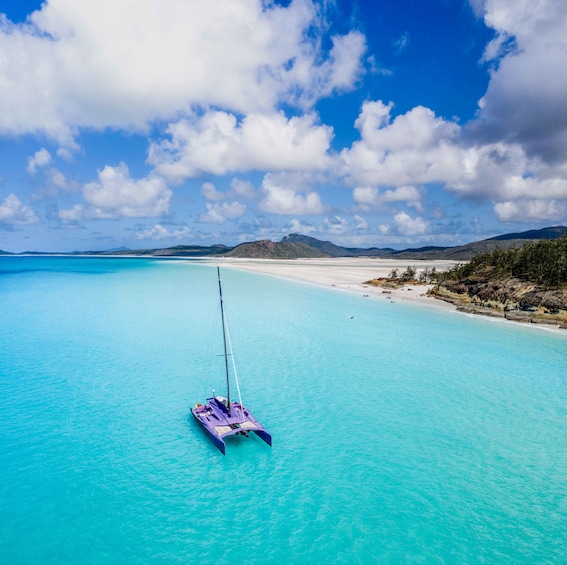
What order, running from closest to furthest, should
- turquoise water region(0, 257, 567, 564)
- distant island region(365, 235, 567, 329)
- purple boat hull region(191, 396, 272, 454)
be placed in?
turquoise water region(0, 257, 567, 564)
purple boat hull region(191, 396, 272, 454)
distant island region(365, 235, 567, 329)

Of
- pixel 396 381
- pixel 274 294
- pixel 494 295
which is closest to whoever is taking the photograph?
pixel 396 381

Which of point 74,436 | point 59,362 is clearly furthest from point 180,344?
point 74,436

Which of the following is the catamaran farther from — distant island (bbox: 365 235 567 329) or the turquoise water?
distant island (bbox: 365 235 567 329)

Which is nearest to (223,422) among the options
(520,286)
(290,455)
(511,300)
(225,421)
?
(225,421)

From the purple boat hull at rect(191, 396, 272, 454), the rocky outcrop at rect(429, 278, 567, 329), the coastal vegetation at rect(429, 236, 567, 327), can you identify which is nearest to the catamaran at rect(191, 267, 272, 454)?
the purple boat hull at rect(191, 396, 272, 454)

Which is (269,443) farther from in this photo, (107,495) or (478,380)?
(478,380)

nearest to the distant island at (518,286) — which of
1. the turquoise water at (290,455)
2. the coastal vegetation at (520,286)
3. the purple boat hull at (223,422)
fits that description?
the coastal vegetation at (520,286)

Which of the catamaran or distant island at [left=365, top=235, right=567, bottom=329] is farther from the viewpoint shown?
distant island at [left=365, top=235, right=567, bottom=329]

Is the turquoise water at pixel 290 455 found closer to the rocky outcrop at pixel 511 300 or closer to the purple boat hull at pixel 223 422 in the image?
the purple boat hull at pixel 223 422
